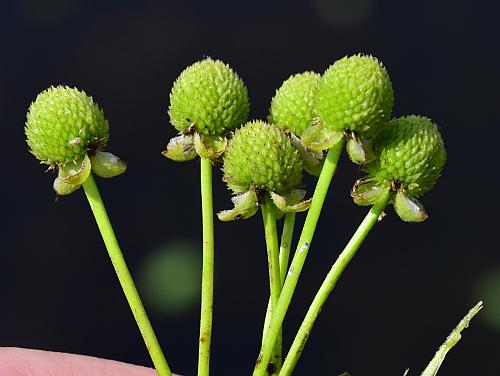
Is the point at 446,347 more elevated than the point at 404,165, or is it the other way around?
the point at 404,165

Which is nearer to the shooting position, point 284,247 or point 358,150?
point 358,150

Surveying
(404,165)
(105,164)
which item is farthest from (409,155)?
(105,164)

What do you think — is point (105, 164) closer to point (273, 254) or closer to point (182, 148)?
point (182, 148)

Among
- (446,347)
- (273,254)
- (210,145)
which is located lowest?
(446,347)

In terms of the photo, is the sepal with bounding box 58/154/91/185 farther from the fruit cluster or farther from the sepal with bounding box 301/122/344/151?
the sepal with bounding box 301/122/344/151

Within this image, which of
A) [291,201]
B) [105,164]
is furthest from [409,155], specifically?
[105,164]

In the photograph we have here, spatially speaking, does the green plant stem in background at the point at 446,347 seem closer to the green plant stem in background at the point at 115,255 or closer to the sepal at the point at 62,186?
the green plant stem in background at the point at 115,255

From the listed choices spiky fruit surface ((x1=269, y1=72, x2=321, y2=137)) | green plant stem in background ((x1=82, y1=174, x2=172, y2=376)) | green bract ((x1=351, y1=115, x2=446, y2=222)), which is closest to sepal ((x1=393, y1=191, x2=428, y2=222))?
green bract ((x1=351, y1=115, x2=446, y2=222))
